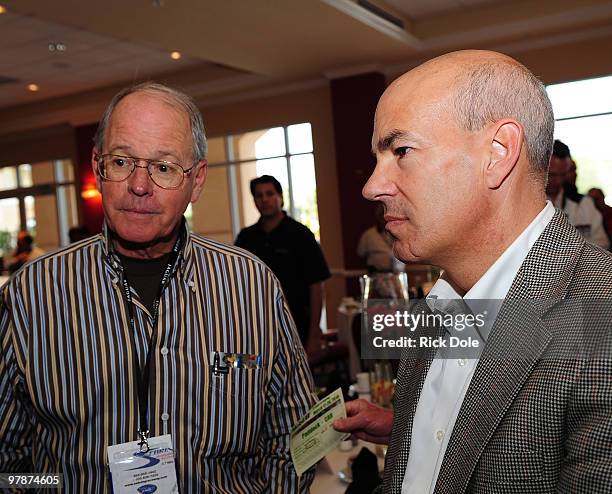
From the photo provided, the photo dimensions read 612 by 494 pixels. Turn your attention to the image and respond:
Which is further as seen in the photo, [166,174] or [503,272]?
[166,174]

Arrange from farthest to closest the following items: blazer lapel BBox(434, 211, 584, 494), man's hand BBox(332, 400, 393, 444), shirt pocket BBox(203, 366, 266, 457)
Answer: shirt pocket BBox(203, 366, 266, 457), man's hand BBox(332, 400, 393, 444), blazer lapel BBox(434, 211, 584, 494)

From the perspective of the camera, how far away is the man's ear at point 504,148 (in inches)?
41.8

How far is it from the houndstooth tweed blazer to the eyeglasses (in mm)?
898

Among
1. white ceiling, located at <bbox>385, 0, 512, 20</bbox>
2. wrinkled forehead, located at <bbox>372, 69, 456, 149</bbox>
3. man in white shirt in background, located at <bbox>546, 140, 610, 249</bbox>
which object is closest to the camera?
wrinkled forehead, located at <bbox>372, 69, 456, 149</bbox>

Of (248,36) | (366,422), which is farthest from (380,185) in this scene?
(248,36)

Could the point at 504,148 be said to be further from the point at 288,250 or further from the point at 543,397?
the point at 288,250

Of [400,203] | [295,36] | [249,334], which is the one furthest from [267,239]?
[295,36]

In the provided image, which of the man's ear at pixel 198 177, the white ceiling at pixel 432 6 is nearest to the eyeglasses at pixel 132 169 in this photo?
the man's ear at pixel 198 177

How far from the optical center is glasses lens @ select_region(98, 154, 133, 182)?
153 cm

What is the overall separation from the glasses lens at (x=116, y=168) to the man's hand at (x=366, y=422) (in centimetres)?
80

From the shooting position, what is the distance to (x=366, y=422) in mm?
1444

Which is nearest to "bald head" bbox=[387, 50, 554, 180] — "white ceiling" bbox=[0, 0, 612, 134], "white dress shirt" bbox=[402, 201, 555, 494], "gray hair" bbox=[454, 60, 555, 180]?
"gray hair" bbox=[454, 60, 555, 180]

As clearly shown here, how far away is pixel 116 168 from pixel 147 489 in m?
0.78

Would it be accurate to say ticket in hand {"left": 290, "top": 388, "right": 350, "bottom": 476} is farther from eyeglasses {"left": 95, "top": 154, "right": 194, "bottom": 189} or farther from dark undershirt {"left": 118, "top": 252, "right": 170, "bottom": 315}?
eyeglasses {"left": 95, "top": 154, "right": 194, "bottom": 189}
